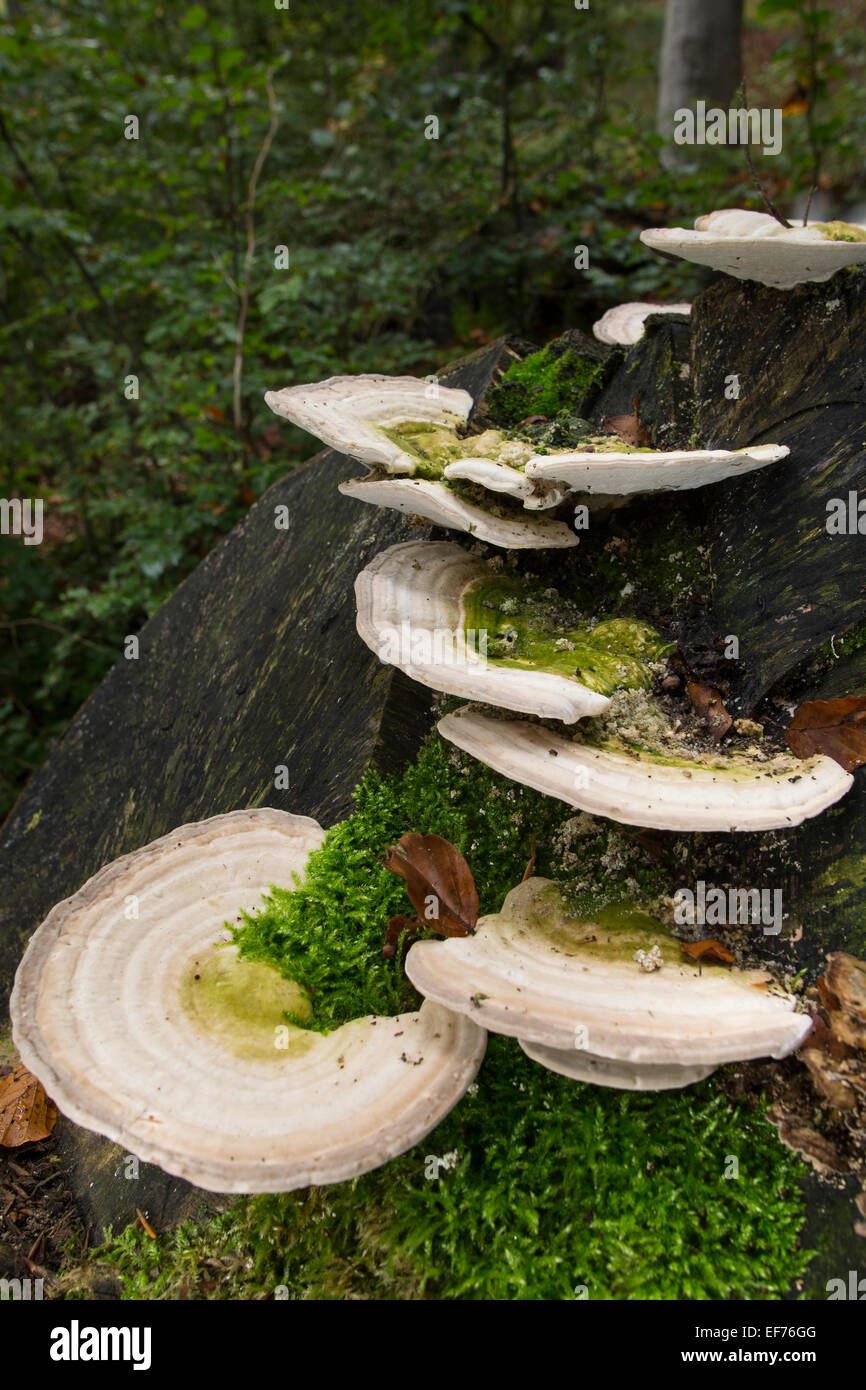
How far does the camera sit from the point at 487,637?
241 cm

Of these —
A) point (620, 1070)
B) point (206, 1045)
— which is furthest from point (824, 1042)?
point (206, 1045)

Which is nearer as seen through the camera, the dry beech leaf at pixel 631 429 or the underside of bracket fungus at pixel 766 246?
the underside of bracket fungus at pixel 766 246

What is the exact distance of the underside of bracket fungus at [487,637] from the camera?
77.7 inches

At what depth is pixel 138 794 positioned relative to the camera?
374 centimetres

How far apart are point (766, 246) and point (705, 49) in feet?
35.0

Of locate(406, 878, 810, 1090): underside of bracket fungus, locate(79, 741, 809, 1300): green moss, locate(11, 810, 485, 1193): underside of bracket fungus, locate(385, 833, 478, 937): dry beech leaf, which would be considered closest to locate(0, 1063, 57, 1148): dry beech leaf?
locate(79, 741, 809, 1300): green moss

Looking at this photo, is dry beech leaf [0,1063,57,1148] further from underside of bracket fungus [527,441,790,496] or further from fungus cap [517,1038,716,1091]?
underside of bracket fungus [527,441,790,496]

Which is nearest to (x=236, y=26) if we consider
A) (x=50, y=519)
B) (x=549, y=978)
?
(x=50, y=519)

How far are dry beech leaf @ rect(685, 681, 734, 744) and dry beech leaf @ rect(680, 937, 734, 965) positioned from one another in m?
0.60

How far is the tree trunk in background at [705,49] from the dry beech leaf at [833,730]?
1065 centimetres

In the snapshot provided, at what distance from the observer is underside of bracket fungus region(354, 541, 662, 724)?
1973 millimetres

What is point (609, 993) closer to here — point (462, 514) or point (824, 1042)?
point (824, 1042)

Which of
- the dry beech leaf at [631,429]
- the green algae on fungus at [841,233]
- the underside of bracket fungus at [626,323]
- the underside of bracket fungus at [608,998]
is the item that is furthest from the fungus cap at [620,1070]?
the underside of bracket fungus at [626,323]

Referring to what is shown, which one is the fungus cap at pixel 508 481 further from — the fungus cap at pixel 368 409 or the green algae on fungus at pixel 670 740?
the green algae on fungus at pixel 670 740
